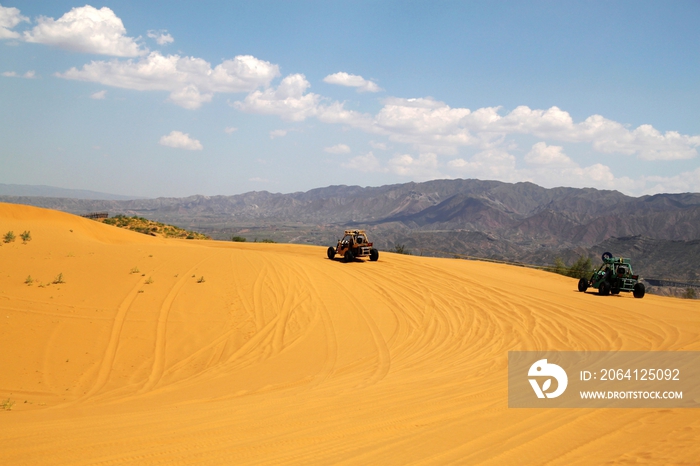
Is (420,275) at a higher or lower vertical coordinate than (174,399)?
higher

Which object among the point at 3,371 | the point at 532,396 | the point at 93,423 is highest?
the point at 532,396

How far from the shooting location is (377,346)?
12391 mm

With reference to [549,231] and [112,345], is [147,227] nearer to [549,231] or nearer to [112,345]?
[112,345]

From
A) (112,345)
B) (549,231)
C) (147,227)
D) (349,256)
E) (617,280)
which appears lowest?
(112,345)

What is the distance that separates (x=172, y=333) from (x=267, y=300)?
144 inches

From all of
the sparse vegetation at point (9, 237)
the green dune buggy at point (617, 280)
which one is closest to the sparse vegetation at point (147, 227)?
the sparse vegetation at point (9, 237)

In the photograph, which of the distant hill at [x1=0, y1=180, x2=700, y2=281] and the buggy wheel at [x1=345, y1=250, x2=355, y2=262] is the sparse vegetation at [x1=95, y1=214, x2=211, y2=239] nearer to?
the distant hill at [x1=0, y1=180, x2=700, y2=281]

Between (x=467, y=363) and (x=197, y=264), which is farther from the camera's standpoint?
(x=197, y=264)

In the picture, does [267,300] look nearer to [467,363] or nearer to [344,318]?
[344,318]

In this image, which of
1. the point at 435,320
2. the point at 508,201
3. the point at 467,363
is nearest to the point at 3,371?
the point at 467,363

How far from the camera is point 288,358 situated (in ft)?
37.0

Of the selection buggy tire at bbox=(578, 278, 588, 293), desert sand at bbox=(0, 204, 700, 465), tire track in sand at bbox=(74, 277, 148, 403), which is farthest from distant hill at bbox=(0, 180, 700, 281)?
tire track in sand at bbox=(74, 277, 148, 403)

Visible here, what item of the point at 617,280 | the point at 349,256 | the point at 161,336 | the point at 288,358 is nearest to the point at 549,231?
the point at 617,280

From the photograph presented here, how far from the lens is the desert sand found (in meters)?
5.59
